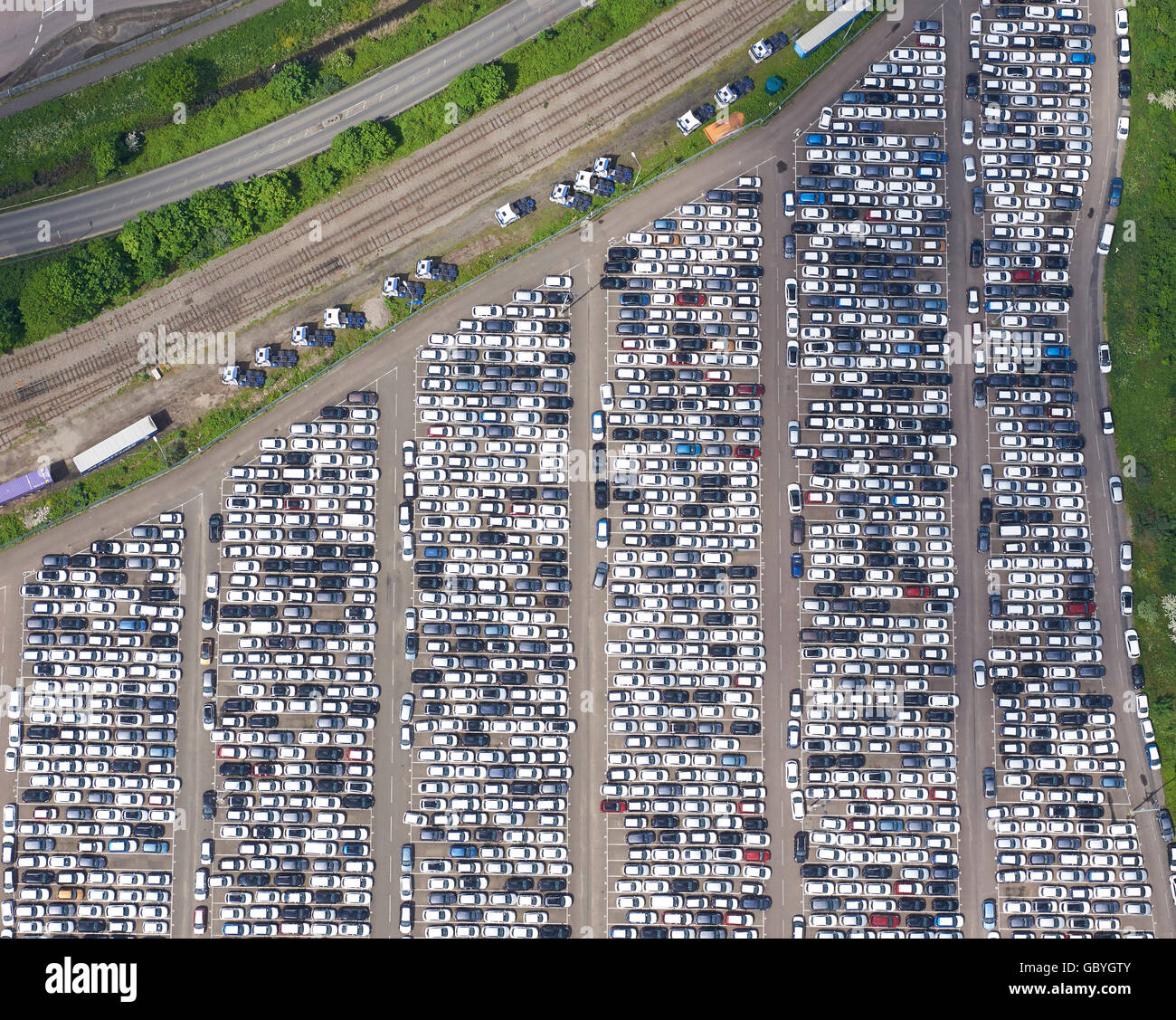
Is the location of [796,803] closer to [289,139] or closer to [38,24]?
[289,139]

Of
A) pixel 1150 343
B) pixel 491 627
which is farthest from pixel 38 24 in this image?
pixel 1150 343

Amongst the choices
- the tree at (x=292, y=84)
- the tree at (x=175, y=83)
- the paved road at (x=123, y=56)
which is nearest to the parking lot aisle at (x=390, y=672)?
the tree at (x=292, y=84)

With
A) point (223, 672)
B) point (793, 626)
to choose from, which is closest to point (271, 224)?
point (223, 672)

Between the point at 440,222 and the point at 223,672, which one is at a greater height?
the point at 440,222

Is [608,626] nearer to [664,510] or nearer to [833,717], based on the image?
[664,510]

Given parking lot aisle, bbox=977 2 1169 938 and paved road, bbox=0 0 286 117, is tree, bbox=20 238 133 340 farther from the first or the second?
parking lot aisle, bbox=977 2 1169 938

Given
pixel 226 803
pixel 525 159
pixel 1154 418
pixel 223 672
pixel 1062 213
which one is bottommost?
pixel 226 803

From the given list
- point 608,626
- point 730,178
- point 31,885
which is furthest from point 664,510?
point 31,885
